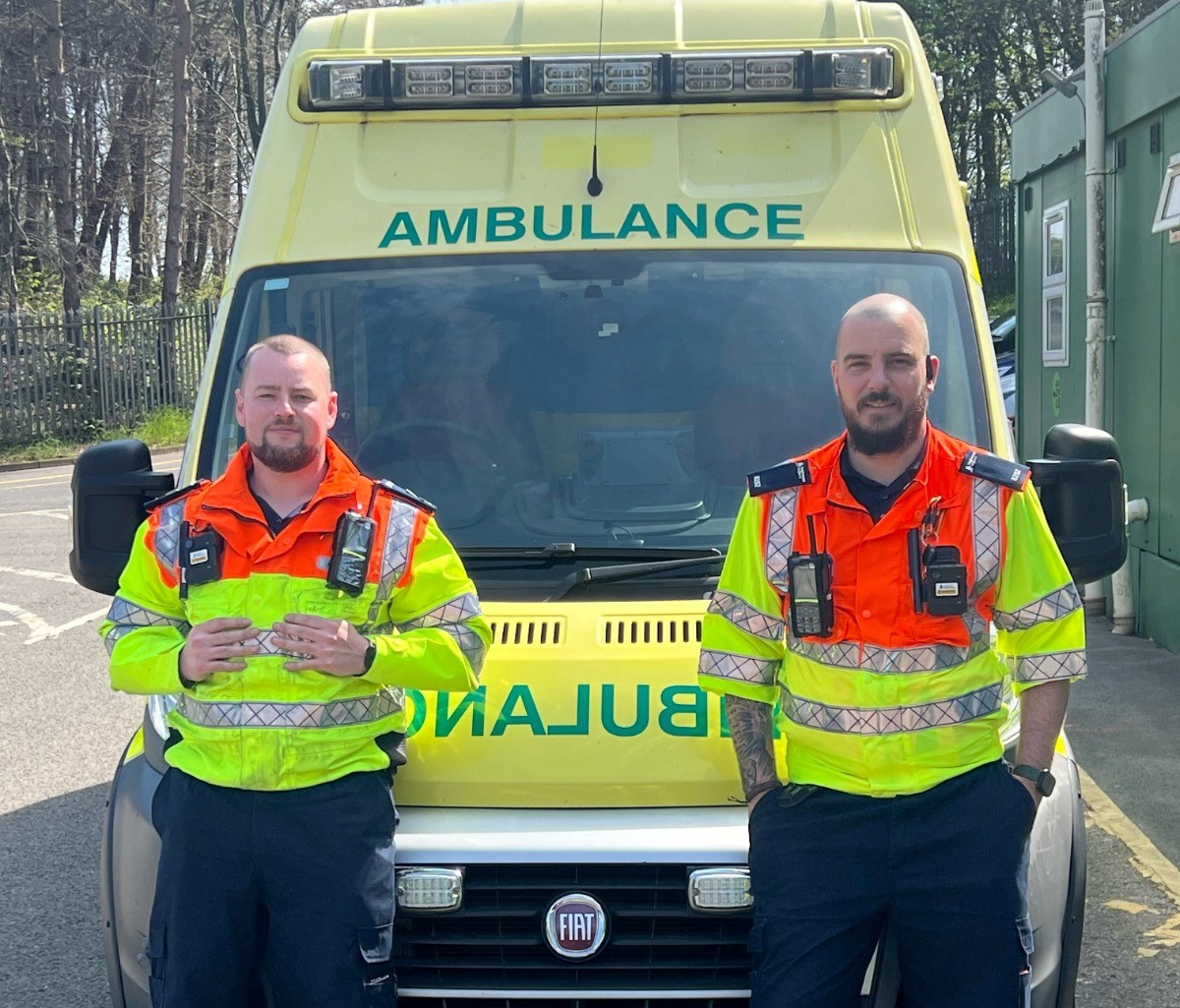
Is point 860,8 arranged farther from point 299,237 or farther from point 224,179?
point 224,179

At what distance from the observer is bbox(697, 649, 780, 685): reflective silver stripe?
2.85 m

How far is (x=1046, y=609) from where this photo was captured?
2783 millimetres

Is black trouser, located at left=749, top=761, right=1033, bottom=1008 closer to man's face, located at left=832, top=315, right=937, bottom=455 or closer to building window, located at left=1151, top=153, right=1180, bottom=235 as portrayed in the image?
man's face, located at left=832, top=315, right=937, bottom=455

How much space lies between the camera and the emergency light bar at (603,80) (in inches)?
161

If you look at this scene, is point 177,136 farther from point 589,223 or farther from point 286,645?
point 286,645

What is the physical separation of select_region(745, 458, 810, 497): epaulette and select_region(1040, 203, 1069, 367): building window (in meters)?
7.87

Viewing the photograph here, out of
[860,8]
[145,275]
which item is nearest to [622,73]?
[860,8]

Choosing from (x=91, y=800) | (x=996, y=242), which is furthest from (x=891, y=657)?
(x=996, y=242)

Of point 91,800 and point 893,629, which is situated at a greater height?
point 893,629

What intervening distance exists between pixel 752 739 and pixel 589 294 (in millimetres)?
1556

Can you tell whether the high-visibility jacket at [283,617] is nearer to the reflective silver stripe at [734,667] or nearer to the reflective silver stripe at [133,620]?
the reflective silver stripe at [133,620]

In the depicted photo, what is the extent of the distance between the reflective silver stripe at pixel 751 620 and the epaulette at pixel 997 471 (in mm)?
453

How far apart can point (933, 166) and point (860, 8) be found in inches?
23.6

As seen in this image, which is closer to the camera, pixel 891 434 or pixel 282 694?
pixel 891 434
